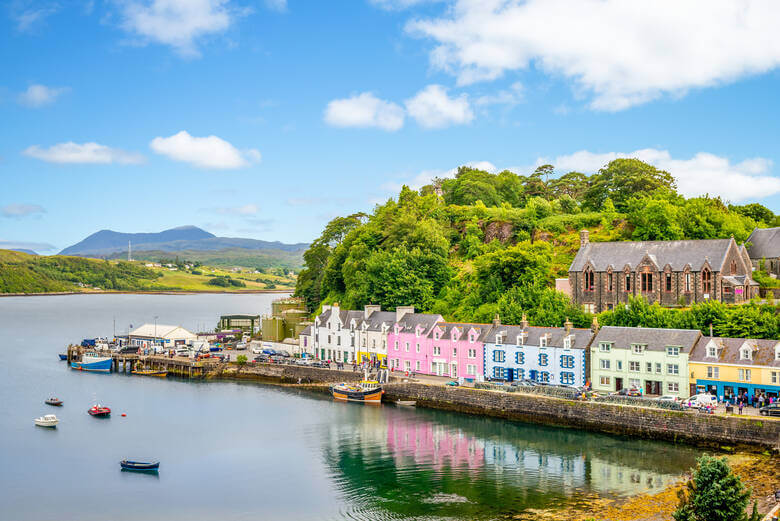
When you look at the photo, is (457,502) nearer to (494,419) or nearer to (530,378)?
(494,419)

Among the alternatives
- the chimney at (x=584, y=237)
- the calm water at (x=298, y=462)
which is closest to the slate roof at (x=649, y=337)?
the calm water at (x=298, y=462)

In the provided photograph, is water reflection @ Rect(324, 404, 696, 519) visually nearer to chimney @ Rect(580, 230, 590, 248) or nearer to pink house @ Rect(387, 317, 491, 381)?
pink house @ Rect(387, 317, 491, 381)

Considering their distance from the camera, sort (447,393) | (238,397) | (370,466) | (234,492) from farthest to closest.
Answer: (238,397)
(447,393)
(370,466)
(234,492)

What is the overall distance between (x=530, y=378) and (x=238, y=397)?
26.5m

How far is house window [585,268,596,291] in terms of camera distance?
6494 cm

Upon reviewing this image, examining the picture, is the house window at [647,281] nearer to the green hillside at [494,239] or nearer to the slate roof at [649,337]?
the green hillside at [494,239]

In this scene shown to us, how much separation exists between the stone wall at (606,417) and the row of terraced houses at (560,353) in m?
4.38

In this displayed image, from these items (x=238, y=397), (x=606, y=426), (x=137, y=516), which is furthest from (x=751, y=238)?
(x=137, y=516)

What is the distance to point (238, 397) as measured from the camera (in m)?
61.8

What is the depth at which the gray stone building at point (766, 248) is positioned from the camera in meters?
61.9

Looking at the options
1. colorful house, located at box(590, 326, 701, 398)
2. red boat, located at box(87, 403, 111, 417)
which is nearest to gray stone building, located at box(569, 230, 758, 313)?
colorful house, located at box(590, 326, 701, 398)

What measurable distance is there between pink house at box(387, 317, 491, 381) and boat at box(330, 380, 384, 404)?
5527mm

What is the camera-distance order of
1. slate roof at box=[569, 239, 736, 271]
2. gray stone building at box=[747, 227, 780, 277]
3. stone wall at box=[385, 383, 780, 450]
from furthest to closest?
gray stone building at box=[747, 227, 780, 277] < slate roof at box=[569, 239, 736, 271] < stone wall at box=[385, 383, 780, 450]

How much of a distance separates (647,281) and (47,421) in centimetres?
5127
